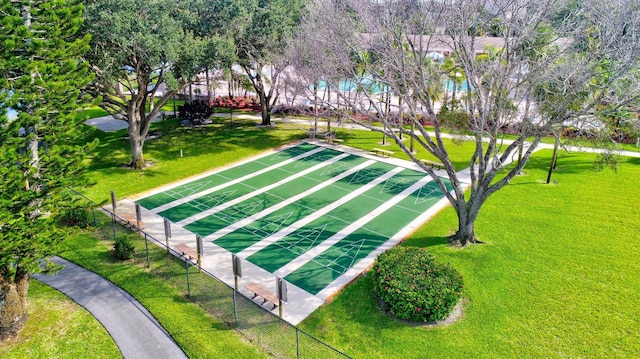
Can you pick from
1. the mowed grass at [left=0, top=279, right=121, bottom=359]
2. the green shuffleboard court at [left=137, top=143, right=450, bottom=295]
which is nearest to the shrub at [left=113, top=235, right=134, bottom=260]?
the mowed grass at [left=0, top=279, right=121, bottom=359]

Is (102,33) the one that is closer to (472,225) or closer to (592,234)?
(472,225)

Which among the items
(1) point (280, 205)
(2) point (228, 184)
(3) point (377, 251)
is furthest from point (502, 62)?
(2) point (228, 184)

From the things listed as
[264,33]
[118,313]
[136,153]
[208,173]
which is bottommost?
[118,313]

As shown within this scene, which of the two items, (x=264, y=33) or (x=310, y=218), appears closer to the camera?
(x=310, y=218)

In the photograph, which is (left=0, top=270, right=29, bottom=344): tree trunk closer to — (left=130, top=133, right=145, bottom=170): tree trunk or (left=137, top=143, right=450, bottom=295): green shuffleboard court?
(left=137, top=143, right=450, bottom=295): green shuffleboard court

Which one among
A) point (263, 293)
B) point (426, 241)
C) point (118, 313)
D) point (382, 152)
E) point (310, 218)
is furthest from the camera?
point (382, 152)

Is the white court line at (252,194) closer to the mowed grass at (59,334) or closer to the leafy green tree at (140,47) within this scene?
the mowed grass at (59,334)

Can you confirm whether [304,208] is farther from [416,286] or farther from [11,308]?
[11,308]
